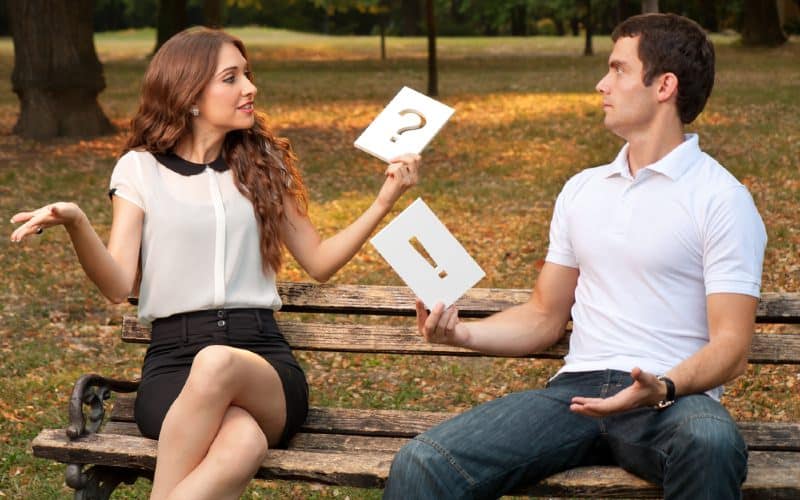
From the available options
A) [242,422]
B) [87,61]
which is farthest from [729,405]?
[87,61]

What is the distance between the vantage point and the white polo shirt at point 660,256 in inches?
138

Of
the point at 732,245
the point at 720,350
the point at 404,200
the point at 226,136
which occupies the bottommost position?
the point at 404,200

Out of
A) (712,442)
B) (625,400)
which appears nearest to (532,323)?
(625,400)

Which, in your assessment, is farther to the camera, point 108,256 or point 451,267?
point 108,256

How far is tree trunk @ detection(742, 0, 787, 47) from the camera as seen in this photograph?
1395 inches

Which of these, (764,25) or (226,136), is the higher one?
(226,136)

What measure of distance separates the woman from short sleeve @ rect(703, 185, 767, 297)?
3.17ft

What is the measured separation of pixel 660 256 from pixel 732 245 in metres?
0.21

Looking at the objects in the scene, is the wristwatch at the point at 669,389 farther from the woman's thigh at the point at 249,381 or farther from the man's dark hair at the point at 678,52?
the woman's thigh at the point at 249,381

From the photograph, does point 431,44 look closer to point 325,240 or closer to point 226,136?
point 226,136

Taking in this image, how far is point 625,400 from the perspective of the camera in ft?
10.6

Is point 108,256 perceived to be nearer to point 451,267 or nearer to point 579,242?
point 451,267

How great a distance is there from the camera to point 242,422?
3627 millimetres

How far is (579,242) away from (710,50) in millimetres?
Result: 689
